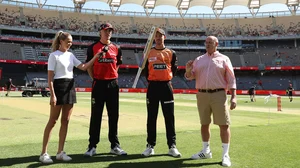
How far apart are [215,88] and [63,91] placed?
2.62 m

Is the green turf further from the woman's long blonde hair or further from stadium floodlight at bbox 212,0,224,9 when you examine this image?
stadium floodlight at bbox 212,0,224,9

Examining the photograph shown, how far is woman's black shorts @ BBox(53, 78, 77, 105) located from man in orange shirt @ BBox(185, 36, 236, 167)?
7.18ft

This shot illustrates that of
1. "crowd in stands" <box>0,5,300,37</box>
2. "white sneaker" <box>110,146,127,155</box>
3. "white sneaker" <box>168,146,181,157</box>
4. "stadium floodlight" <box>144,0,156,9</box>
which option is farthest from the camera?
"crowd in stands" <box>0,5,300,37</box>

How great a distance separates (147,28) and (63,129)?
2579 inches

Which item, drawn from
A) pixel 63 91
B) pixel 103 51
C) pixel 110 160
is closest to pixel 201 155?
pixel 110 160

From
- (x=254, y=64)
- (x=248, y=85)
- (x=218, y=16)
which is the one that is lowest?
(x=248, y=85)

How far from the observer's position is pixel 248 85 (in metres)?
58.2

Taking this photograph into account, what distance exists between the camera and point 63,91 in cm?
502

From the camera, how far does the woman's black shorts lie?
499 cm

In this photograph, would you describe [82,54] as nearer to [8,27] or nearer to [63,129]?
[8,27]

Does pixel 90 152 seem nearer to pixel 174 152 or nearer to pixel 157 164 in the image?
pixel 157 164

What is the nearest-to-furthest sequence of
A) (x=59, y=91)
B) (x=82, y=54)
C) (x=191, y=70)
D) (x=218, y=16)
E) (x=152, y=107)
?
(x=59, y=91) → (x=191, y=70) → (x=152, y=107) → (x=82, y=54) → (x=218, y=16)

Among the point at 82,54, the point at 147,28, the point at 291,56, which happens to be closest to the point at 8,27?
the point at 82,54

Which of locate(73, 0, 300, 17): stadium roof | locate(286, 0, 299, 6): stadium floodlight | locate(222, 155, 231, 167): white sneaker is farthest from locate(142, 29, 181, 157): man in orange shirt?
locate(286, 0, 299, 6): stadium floodlight
